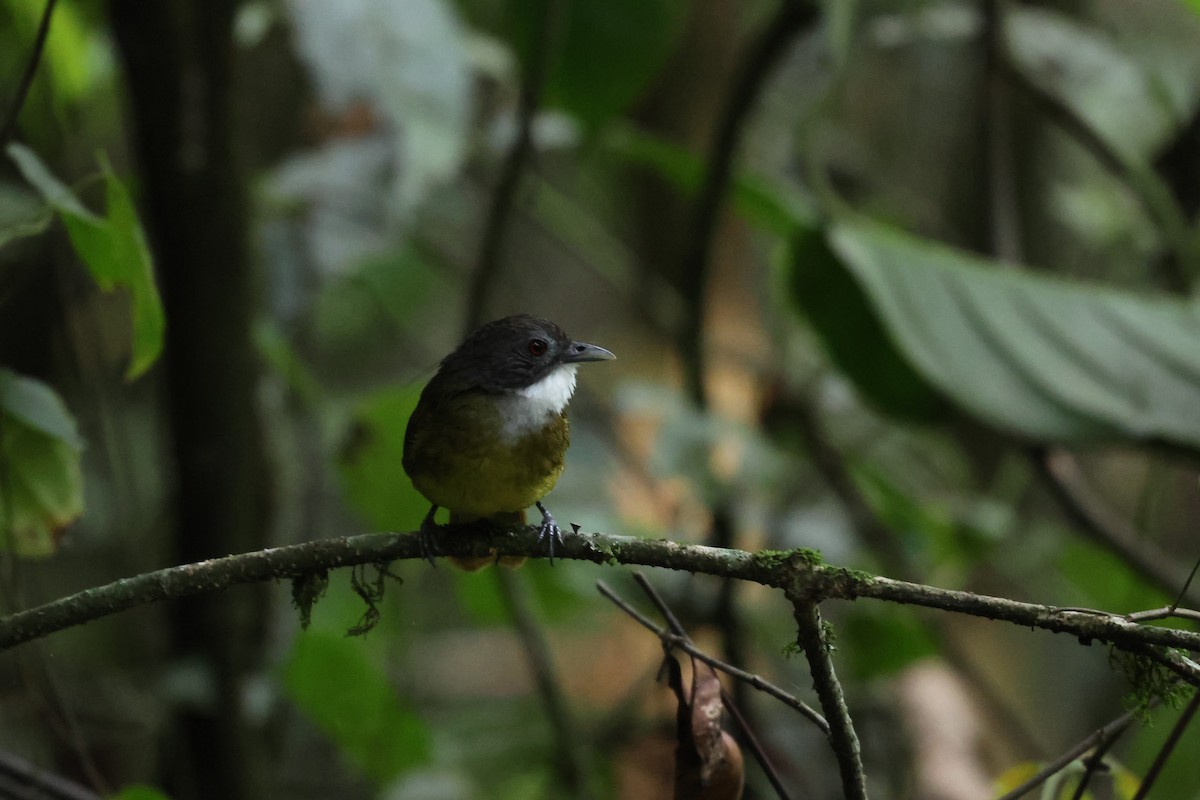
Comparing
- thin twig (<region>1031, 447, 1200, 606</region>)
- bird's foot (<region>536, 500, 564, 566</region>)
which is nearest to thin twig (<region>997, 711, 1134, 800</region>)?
bird's foot (<region>536, 500, 564, 566</region>)

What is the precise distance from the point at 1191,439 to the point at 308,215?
252 cm

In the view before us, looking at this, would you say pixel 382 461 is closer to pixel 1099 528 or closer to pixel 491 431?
pixel 491 431

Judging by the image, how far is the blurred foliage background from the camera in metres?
2.58

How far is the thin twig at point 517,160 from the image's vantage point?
282cm

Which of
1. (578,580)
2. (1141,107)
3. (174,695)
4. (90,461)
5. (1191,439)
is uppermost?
(1141,107)

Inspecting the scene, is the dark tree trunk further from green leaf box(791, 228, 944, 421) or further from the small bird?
green leaf box(791, 228, 944, 421)

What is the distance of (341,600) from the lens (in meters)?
4.07

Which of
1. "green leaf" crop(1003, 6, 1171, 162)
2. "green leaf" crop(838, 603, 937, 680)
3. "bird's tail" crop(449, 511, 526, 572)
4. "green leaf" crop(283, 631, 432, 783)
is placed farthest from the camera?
"green leaf" crop(1003, 6, 1171, 162)

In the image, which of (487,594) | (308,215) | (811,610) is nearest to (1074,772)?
(811,610)

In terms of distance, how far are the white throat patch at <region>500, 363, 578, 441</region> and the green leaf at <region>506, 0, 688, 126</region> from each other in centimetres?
140

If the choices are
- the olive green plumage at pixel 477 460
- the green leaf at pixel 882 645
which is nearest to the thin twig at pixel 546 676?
the green leaf at pixel 882 645

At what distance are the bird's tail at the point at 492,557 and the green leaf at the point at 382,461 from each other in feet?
2.76

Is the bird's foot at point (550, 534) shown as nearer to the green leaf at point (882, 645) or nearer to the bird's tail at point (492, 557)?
the bird's tail at point (492, 557)

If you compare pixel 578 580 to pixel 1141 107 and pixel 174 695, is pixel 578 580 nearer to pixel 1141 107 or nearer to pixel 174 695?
pixel 174 695
